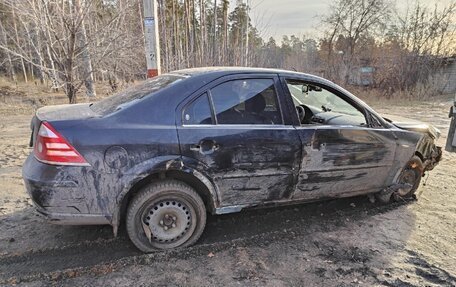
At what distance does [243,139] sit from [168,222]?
103 centimetres

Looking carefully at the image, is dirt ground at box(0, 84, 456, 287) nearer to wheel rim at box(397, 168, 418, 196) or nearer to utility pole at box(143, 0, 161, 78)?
wheel rim at box(397, 168, 418, 196)

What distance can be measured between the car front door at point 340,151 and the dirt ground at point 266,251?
1.34ft

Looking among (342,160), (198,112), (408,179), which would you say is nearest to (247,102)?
(198,112)

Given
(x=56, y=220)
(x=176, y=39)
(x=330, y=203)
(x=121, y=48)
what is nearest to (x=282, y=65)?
(x=176, y=39)

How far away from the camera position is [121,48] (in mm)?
7254

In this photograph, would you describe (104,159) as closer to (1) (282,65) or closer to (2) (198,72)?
(2) (198,72)

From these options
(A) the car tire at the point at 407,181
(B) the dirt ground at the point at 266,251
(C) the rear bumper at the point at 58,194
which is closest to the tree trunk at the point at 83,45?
(B) the dirt ground at the point at 266,251

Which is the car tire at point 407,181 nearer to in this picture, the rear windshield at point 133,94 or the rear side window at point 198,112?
the rear side window at point 198,112

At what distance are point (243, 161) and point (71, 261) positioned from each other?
5.77 feet

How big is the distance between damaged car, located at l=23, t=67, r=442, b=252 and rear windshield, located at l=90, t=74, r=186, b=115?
0.02 meters

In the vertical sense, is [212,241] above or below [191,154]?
below

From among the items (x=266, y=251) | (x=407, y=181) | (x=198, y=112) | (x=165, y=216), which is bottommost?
(x=266, y=251)

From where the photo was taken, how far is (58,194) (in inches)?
101

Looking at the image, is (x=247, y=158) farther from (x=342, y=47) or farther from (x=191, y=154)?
(x=342, y=47)
